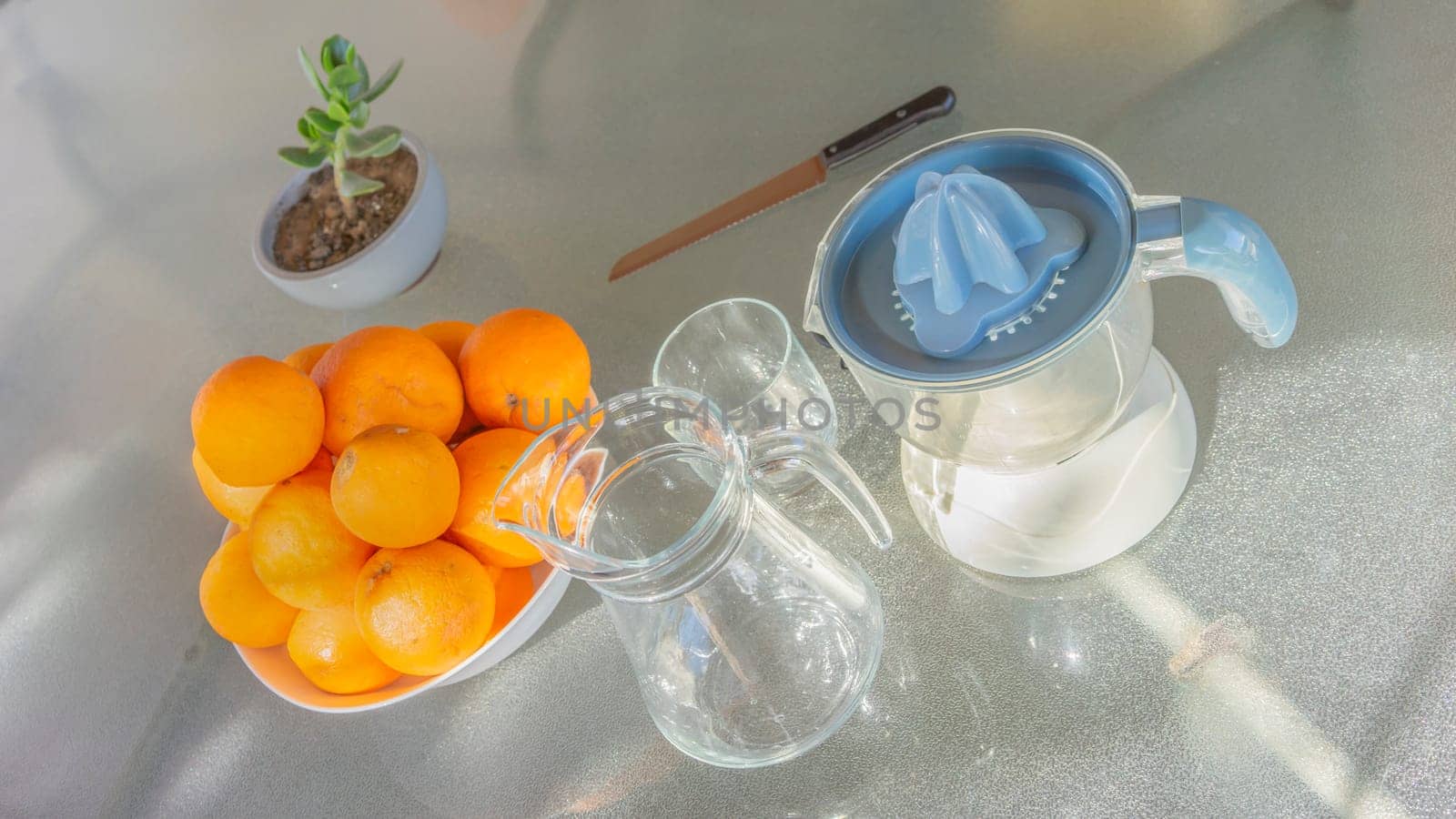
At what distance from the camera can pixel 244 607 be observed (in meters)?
0.53

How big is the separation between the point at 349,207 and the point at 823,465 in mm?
451

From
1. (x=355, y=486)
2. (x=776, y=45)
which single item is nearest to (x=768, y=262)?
(x=776, y=45)

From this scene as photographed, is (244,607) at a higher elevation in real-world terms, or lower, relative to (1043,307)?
lower

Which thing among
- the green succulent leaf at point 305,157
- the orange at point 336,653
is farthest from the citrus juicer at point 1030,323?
the green succulent leaf at point 305,157

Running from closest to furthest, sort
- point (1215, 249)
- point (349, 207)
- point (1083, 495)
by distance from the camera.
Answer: point (1215, 249) < point (1083, 495) < point (349, 207)

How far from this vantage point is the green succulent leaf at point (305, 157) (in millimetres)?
645

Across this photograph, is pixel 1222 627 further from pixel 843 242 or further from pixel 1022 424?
pixel 843 242

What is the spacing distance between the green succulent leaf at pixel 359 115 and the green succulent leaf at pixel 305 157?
27 mm

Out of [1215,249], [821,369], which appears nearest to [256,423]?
[821,369]

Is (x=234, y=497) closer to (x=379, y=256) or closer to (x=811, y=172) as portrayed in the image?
(x=379, y=256)

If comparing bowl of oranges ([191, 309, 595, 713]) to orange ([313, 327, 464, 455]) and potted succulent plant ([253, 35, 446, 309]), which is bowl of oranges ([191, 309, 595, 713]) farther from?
potted succulent plant ([253, 35, 446, 309])

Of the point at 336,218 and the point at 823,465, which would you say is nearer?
the point at 823,465

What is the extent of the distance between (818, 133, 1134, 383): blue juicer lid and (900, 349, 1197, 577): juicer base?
0.10m

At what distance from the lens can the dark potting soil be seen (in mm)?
708
